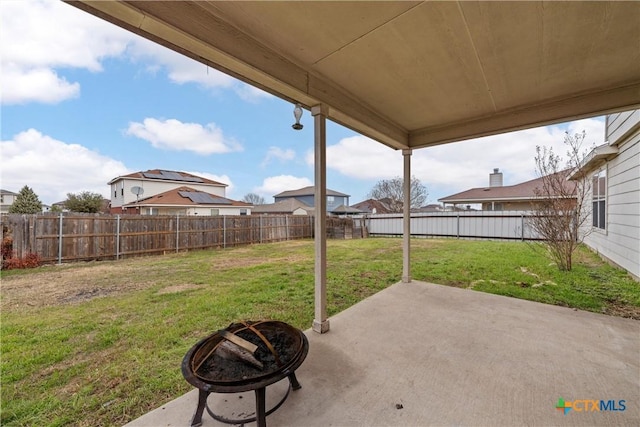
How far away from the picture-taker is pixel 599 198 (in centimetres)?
649

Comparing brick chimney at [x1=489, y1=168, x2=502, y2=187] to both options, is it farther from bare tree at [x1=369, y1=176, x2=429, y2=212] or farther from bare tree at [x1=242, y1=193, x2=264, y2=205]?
bare tree at [x1=242, y1=193, x2=264, y2=205]

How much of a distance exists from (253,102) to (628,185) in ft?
31.8

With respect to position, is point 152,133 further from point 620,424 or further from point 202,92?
point 620,424

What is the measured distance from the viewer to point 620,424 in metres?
1.52

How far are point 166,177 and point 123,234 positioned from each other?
12.7 metres

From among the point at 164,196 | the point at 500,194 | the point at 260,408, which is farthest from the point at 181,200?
the point at 500,194

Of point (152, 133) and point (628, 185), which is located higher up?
point (152, 133)

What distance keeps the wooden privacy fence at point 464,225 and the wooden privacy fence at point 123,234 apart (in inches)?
214

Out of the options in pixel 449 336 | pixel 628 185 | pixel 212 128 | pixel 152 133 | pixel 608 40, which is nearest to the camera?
pixel 608 40

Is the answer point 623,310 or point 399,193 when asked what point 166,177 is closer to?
point 399,193

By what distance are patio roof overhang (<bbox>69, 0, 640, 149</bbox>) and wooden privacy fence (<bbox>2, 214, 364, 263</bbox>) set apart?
7.55 meters

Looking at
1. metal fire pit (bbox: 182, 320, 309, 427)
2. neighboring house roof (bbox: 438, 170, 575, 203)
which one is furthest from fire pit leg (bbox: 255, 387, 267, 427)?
neighboring house roof (bbox: 438, 170, 575, 203)

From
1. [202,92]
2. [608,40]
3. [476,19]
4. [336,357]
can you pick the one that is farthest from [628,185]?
[202,92]

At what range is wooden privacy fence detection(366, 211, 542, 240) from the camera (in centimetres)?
1013
